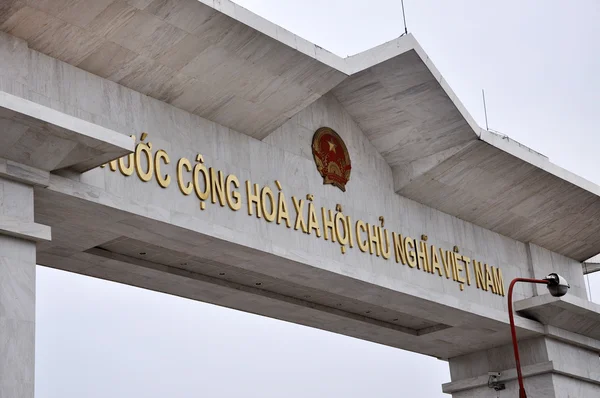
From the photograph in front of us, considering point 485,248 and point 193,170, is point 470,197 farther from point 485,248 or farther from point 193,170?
point 193,170

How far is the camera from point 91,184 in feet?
50.1

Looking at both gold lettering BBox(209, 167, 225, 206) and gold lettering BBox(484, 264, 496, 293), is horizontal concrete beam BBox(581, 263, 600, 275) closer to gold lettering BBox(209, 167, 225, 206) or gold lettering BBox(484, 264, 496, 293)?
gold lettering BBox(484, 264, 496, 293)

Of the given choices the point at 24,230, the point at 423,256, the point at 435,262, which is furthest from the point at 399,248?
the point at 24,230

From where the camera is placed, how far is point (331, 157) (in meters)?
20.0

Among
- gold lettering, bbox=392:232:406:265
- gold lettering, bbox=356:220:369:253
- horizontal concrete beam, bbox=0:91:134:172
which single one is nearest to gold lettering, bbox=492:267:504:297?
gold lettering, bbox=392:232:406:265

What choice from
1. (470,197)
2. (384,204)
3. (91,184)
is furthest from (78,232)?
(470,197)

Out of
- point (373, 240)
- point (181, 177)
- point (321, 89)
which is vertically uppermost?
point (321, 89)

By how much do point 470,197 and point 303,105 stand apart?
5.99 meters

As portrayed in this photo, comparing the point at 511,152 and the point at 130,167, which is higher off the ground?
the point at 511,152

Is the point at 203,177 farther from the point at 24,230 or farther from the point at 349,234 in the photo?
the point at 24,230

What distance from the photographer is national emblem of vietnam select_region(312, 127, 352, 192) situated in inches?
774

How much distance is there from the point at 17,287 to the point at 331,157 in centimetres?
812

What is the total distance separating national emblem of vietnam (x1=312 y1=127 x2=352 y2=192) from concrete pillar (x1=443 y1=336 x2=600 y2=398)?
756 centimetres

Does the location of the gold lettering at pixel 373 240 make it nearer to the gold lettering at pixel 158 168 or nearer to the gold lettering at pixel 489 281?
the gold lettering at pixel 489 281
